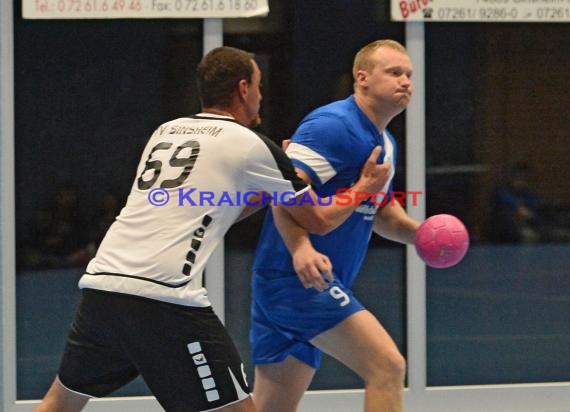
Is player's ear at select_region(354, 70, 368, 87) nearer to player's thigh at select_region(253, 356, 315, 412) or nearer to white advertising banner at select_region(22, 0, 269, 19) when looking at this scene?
player's thigh at select_region(253, 356, 315, 412)

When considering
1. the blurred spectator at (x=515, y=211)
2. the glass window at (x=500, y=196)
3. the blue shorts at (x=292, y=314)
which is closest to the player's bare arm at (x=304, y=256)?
the blue shorts at (x=292, y=314)

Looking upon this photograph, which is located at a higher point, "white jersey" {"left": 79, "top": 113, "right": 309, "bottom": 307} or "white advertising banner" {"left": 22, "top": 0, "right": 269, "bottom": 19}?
"white advertising banner" {"left": 22, "top": 0, "right": 269, "bottom": 19}

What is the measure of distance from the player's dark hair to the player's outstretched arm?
3.57 ft

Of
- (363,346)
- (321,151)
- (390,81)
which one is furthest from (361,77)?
(363,346)

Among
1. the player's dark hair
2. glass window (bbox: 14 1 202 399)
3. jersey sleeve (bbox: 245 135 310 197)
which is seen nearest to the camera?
jersey sleeve (bbox: 245 135 310 197)

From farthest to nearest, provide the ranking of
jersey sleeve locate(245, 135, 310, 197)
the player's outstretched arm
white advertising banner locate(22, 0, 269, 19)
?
white advertising banner locate(22, 0, 269, 19) < the player's outstretched arm < jersey sleeve locate(245, 135, 310, 197)

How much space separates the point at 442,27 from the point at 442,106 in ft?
1.45

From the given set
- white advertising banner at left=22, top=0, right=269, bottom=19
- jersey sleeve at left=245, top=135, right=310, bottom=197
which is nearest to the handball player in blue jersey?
jersey sleeve at left=245, top=135, right=310, bottom=197

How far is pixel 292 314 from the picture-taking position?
477cm

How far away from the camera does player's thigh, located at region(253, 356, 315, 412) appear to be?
495cm

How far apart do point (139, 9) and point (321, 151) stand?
222cm

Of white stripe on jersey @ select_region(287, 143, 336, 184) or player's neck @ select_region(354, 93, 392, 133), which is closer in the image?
white stripe on jersey @ select_region(287, 143, 336, 184)

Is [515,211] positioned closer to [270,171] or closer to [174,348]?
[270,171]

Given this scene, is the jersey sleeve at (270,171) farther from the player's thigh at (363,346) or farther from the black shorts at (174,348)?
the player's thigh at (363,346)
